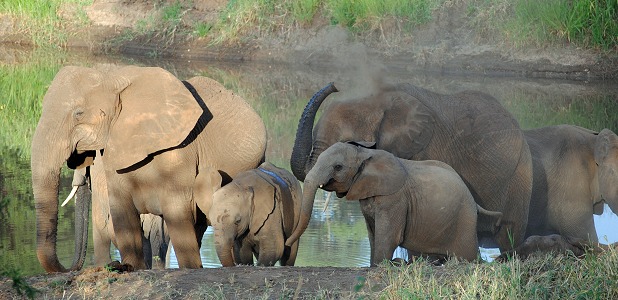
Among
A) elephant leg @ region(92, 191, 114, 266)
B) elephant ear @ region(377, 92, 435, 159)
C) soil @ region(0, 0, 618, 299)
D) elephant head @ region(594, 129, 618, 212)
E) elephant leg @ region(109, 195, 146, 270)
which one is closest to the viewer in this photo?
elephant leg @ region(109, 195, 146, 270)

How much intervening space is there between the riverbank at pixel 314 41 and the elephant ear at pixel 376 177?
14.4 m

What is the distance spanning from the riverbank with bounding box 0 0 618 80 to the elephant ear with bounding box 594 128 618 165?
42.4 ft

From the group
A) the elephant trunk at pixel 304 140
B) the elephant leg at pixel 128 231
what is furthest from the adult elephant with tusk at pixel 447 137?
the elephant leg at pixel 128 231

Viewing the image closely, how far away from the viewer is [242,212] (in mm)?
8164

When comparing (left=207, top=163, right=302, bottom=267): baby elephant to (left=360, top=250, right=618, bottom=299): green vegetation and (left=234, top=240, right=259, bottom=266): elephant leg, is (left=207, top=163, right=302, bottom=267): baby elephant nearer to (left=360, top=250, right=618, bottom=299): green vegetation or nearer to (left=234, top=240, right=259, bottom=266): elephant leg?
(left=234, top=240, right=259, bottom=266): elephant leg

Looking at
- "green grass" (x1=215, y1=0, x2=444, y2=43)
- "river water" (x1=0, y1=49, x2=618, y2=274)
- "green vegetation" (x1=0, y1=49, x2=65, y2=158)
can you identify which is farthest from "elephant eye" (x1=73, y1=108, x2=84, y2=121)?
"green grass" (x1=215, y1=0, x2=444, y2=43)

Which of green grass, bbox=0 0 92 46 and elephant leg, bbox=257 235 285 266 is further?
green grass, bbox=0 0 92 46

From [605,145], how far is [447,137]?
130cm

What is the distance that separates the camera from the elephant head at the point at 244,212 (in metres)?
8.12

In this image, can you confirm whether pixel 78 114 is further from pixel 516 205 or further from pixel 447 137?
pixel 516 205

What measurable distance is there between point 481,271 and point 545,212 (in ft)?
12.8

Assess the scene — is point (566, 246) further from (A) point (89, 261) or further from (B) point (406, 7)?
(B) point (406, 7)

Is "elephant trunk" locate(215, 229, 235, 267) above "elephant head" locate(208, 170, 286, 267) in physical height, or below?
below

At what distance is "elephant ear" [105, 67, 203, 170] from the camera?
811 cm
